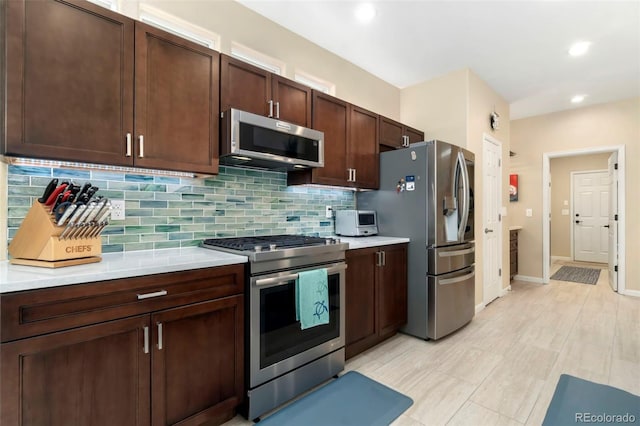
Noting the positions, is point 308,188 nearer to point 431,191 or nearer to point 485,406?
point 431,191

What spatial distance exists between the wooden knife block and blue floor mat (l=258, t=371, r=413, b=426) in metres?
1.35

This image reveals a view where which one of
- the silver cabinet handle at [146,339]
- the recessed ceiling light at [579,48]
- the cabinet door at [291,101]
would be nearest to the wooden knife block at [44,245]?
the silver cabinet handle at [146,339]

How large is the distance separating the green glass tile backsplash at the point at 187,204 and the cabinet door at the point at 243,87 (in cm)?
52

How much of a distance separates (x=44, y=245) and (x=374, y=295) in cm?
224

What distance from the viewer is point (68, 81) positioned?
149 cm

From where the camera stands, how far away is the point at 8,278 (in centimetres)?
116

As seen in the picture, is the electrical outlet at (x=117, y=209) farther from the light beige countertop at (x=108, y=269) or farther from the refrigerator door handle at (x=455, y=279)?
the refrigerator door handle at (x=455, y=279)

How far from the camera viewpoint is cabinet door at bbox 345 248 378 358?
2.47m

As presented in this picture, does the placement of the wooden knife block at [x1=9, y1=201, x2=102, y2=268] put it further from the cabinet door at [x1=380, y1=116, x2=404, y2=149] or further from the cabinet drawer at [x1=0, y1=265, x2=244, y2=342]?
the cabinet door at [x1=380, y1=116, x2=404, y2=149]

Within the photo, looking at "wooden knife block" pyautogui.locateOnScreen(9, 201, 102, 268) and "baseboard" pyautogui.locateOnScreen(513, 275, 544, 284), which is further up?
"wooden knife block" pyautogui.locateOnScreen(9, 201, 102, 268)

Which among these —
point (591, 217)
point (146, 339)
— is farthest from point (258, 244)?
point (591, 217)

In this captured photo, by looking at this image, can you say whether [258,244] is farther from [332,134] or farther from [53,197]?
[332,134]

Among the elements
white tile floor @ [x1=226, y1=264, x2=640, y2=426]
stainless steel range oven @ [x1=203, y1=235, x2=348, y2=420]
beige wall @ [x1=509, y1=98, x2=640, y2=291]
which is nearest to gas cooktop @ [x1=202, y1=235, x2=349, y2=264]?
stainless steel range oven @ [x1=203, y1=235, x2=348, y2=420]

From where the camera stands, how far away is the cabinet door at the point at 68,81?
1358mm
